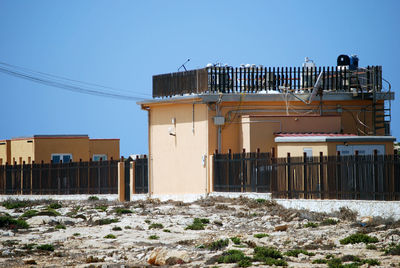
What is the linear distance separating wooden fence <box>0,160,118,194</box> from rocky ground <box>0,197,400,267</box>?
9642 mm

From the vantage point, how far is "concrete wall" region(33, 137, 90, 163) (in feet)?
168

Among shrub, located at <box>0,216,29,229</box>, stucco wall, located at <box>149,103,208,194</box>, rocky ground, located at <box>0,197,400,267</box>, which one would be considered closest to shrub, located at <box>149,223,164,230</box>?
rocky ground, located at <box>0,197,400,267</box>

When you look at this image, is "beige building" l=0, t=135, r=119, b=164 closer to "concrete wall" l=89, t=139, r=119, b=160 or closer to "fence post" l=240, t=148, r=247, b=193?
"concrete wall" l=89, t=139, r=119, b=160

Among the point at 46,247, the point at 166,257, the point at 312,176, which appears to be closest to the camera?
the point at 166,257

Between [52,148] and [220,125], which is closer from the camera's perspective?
[220,125]

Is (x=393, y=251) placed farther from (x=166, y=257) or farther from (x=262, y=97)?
(x=262, y=97)

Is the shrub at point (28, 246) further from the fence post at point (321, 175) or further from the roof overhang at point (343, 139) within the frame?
the roof overhang at point (343, 139)

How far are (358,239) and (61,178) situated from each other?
25517 millimetres

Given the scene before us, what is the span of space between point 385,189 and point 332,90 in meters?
12.0

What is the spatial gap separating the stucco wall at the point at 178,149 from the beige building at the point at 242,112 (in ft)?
0.14

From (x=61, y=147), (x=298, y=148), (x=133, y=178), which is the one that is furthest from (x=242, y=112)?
Answer: (x=61, y=147)

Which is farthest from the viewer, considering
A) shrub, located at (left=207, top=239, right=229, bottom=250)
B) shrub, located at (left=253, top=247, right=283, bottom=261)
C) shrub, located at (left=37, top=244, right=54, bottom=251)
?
shrub, located at (left=37, top=244, right=54, bottom=251)

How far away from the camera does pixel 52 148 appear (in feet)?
170

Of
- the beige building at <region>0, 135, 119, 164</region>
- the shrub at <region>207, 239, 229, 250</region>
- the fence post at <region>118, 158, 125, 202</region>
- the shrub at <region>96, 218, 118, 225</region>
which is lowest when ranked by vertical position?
the shrub at <region>207, 239, 229, 250</region>
